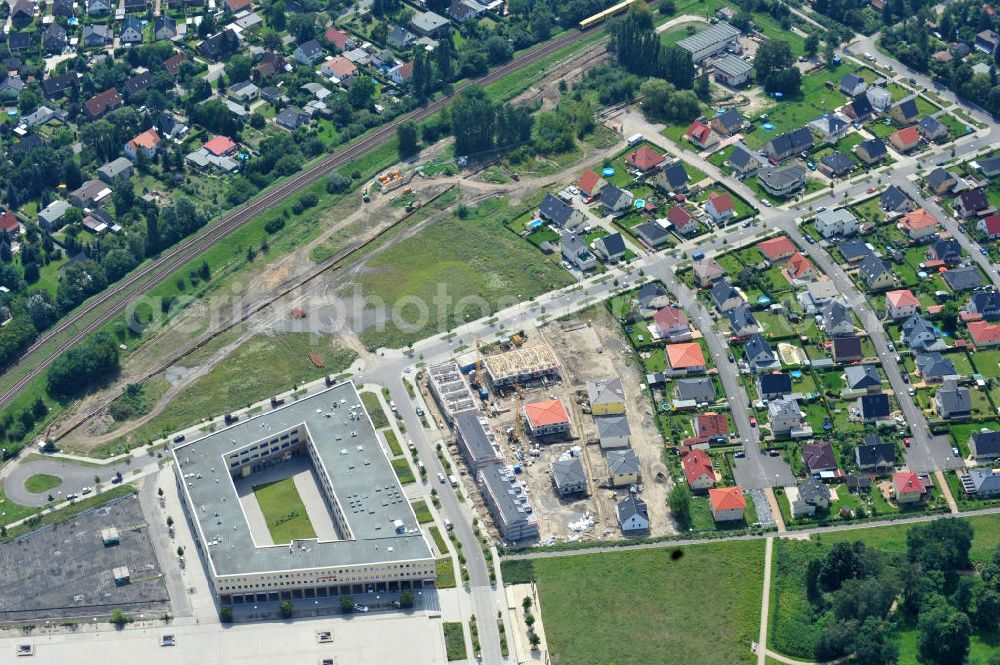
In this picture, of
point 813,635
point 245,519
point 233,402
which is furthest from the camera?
point 233,402

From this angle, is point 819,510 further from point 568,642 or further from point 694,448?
point 568,642

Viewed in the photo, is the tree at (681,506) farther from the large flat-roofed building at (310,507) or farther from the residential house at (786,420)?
the large flat-roofed building at (310,507)

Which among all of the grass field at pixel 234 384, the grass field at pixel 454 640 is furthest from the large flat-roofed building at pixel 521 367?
the grass field at pixel 454 640

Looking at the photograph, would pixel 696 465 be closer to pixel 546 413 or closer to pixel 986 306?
pixel 546 413

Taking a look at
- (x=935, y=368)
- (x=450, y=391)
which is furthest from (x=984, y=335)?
(x=450, y=391)

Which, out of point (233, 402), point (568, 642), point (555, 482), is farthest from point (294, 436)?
point (568, 642)
